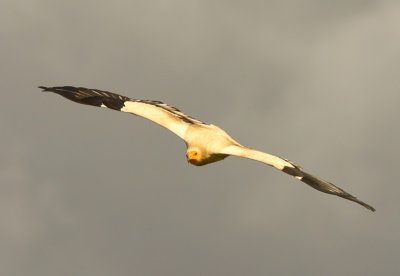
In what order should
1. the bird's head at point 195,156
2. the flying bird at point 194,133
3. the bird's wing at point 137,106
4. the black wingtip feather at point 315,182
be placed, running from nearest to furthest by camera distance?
the black wingtip feather at point 315,182
the flying bird at point 194,133
the bird's head at point 195,156
the bird's wing at point 137,106

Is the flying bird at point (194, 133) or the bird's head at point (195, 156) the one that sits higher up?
the flying bird at point (194, 133)

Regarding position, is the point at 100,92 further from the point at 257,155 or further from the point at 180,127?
the point at 257,155

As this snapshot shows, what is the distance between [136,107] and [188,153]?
4.24m

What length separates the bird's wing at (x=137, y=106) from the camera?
37.8 metres

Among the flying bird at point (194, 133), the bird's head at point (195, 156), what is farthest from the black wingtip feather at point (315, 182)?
the bird's head at point (195, 156)

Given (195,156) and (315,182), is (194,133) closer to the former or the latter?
(195,156)

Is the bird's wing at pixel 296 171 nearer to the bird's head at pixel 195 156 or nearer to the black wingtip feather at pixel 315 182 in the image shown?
the black wingtip feather at pixel 315 182

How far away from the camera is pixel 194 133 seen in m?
36.6

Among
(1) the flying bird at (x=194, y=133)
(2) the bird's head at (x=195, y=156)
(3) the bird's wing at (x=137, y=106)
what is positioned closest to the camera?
(1) the flying bird at (x=194, y=133)

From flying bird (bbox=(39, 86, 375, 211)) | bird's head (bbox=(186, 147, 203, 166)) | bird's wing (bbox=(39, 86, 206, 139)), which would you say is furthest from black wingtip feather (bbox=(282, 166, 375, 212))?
bird's wing (bbox=(39, 86, 206, 139))

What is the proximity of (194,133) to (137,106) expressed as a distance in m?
3.17

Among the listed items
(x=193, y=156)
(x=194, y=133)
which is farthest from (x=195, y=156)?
(x=194, y=133)

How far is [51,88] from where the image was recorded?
38938mm

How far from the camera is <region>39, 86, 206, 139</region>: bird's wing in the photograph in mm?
37781
